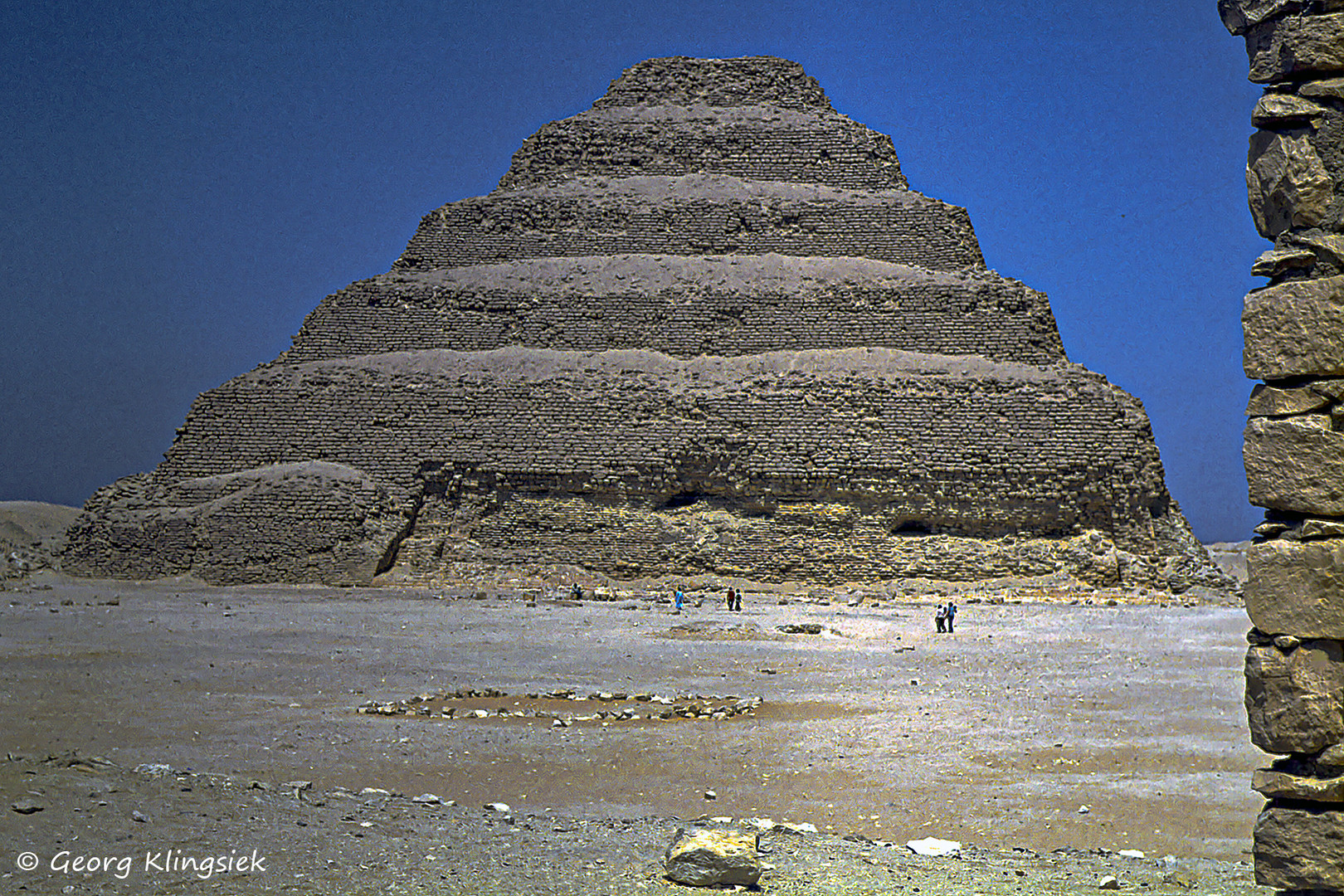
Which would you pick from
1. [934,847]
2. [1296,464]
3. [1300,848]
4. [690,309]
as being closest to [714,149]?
[690,309]

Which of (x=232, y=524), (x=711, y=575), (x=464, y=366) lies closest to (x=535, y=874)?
(x=711, y=575)

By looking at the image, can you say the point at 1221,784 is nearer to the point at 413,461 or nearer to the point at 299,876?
the point at 299,876

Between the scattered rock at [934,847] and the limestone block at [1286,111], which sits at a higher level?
the limestone block at [1286,111]

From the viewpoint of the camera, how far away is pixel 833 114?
47750 millimetres

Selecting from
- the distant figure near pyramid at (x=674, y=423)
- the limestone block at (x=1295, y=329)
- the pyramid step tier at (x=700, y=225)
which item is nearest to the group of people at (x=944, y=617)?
the distant figure near pyramid at (x=674, y=423)

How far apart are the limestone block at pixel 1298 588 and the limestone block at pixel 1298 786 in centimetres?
46

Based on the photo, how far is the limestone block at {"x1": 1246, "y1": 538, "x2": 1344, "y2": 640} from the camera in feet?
12.6

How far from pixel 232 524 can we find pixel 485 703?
20.5 m

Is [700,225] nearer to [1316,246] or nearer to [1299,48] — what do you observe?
[1299,48]

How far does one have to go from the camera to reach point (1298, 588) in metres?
3.91

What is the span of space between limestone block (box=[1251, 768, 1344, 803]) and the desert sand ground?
1.75 metres

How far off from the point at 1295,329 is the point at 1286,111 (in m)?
0.74

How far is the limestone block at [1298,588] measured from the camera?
3832 millimetres

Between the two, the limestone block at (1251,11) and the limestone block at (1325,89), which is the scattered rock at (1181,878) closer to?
the limestone block at (1325,89)
